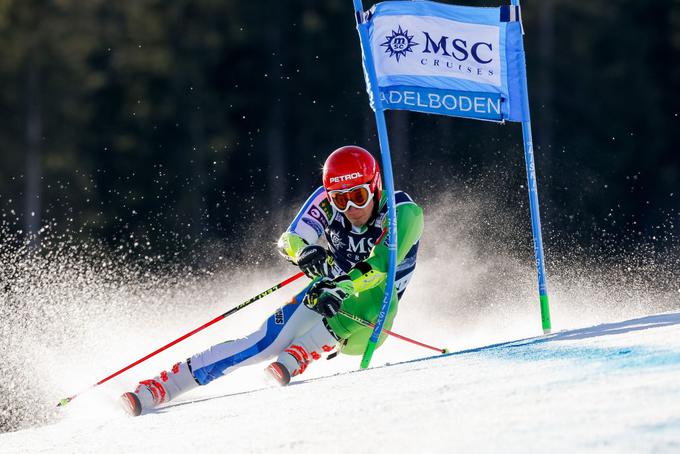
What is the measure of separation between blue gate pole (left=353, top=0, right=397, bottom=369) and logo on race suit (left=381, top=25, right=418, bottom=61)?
0.10 metres

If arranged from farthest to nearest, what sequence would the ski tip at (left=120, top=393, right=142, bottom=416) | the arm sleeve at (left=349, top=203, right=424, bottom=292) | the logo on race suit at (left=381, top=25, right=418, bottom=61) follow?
the logo on race suit at (left=381, top=25, right=418, bottom=61)
the arm sleeve at (left=349, top=203, right=424, bottom=292)
the ski tip at (left=120, top=393, right=142, bottom=416)

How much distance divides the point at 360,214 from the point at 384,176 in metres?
0.46

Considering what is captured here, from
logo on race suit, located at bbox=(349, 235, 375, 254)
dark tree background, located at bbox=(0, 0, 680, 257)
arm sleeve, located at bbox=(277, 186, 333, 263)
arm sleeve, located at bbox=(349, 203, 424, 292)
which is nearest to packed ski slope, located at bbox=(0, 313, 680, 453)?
arm sleeve, located at bbox=(349, 203, 424, 292)

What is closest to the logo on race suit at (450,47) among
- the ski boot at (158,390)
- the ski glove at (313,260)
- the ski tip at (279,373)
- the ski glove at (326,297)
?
the ski glove at (313,260)

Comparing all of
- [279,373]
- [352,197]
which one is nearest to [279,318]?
[279,373]

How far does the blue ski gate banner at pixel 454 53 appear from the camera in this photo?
5164mm

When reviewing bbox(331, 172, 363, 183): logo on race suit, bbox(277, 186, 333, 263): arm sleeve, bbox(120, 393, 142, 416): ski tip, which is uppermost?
bbox(331, 172, 363, 183): logo on race suit

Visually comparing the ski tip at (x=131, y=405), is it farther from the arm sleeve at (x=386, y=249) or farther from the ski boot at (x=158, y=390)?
the arm sleeve at (x=386, y=249)

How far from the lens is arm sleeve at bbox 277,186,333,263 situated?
5.55 m

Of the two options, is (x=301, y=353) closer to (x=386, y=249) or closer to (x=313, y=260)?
(x=313, y=260)

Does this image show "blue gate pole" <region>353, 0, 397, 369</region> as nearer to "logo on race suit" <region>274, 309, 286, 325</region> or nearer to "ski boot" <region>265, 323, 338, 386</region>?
"ski boot" <region>265, 323, 338, 386</region>

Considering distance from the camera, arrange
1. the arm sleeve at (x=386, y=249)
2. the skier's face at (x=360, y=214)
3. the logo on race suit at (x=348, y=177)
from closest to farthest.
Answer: the arm sleeve at (x=386, y=249), the logo on race suit at (x=348, y=177), the skier's face at (x=360, y=214)

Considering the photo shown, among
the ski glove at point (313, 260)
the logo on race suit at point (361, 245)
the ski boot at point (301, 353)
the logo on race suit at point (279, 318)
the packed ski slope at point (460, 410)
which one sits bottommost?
the packed ski slope at point (460, 410)

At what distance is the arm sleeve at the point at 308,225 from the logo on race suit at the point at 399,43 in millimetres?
876
